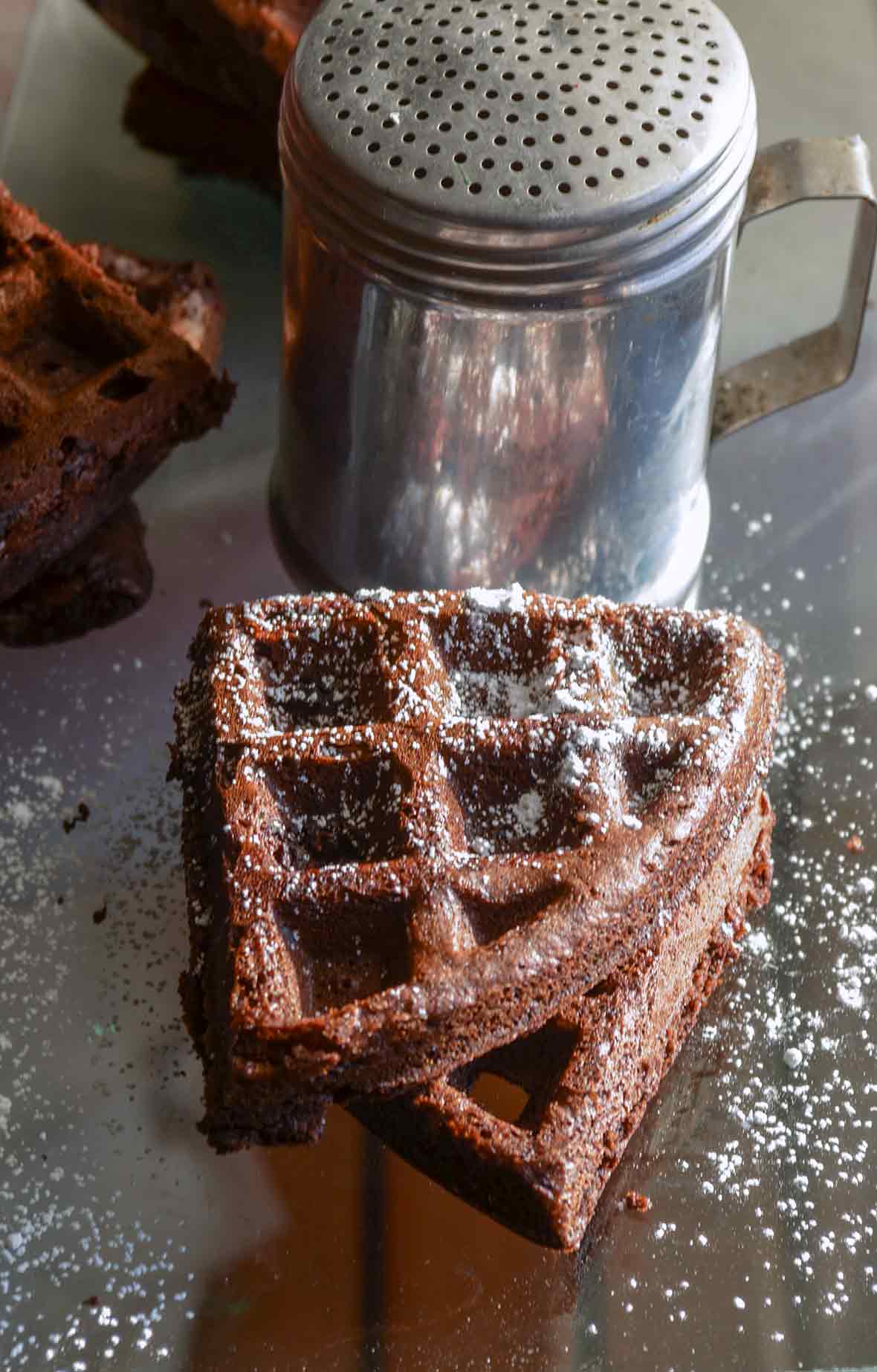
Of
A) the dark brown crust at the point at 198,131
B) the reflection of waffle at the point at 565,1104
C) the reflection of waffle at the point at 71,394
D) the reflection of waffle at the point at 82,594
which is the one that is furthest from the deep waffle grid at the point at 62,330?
the reflection of waffle at the point at 565,1104

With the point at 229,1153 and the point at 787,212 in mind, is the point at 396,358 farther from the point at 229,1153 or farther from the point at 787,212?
the point at 787,212

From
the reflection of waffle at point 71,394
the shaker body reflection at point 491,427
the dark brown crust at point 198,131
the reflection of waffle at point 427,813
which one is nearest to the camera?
the reflection of waffle at point 427,813

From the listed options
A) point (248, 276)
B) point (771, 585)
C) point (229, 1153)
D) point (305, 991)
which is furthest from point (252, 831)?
point (248, 276)

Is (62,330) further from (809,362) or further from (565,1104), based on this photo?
(565,1104)

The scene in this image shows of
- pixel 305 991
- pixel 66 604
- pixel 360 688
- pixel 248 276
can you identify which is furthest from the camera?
pixel 248 276

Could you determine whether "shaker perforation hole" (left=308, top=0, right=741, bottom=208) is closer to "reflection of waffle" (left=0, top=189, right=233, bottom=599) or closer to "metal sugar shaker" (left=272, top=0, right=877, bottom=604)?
"metal sugar shaker" (left=272, top=0, right=877, bottom=604)

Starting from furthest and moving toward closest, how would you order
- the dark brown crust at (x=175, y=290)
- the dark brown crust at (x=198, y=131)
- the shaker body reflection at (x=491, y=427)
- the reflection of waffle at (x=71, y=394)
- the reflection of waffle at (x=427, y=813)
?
the dark brown crust at (x=198, y=131), the dark brown crust at (x=175, y=290), the reflection of waffle at (x=71, y=394), the shaker body reflection at (x=491, y=427), the reflection of waffle at (x=427, y=813)

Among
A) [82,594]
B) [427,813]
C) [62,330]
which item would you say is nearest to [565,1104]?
[427,813]

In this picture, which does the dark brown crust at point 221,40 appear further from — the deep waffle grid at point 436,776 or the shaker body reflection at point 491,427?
the deep waffle grid at point 436,776
